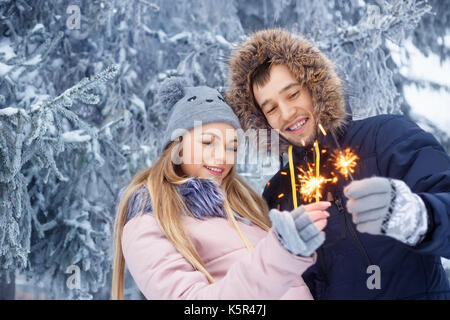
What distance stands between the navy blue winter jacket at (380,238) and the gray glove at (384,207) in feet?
1.18

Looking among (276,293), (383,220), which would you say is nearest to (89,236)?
(276,293)

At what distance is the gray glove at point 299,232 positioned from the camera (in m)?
1.22

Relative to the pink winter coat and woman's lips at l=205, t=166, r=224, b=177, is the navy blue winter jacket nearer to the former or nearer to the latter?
the pink winter coat

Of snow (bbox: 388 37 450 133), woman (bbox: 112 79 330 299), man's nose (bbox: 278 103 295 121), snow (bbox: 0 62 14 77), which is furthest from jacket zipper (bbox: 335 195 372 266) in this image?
snow (bbox: 388 37 450 133)

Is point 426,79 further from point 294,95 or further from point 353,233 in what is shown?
point 353,233

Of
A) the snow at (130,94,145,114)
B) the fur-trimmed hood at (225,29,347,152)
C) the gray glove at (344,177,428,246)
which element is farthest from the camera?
the snow at (130,94,145,114)

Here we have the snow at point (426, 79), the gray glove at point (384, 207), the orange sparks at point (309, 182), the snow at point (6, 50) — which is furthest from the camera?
the snow at point (426, 79)

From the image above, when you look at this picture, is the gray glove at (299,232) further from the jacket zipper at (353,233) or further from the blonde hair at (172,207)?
the jacket zipper at (353,233)

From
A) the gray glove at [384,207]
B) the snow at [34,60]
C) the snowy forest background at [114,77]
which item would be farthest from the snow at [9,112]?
the gray glove at [384,207]

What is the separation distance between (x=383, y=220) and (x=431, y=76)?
4.52 metres

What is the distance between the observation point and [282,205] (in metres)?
2.18

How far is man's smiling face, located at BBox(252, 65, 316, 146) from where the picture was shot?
2.01 m

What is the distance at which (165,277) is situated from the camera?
1.55 m
